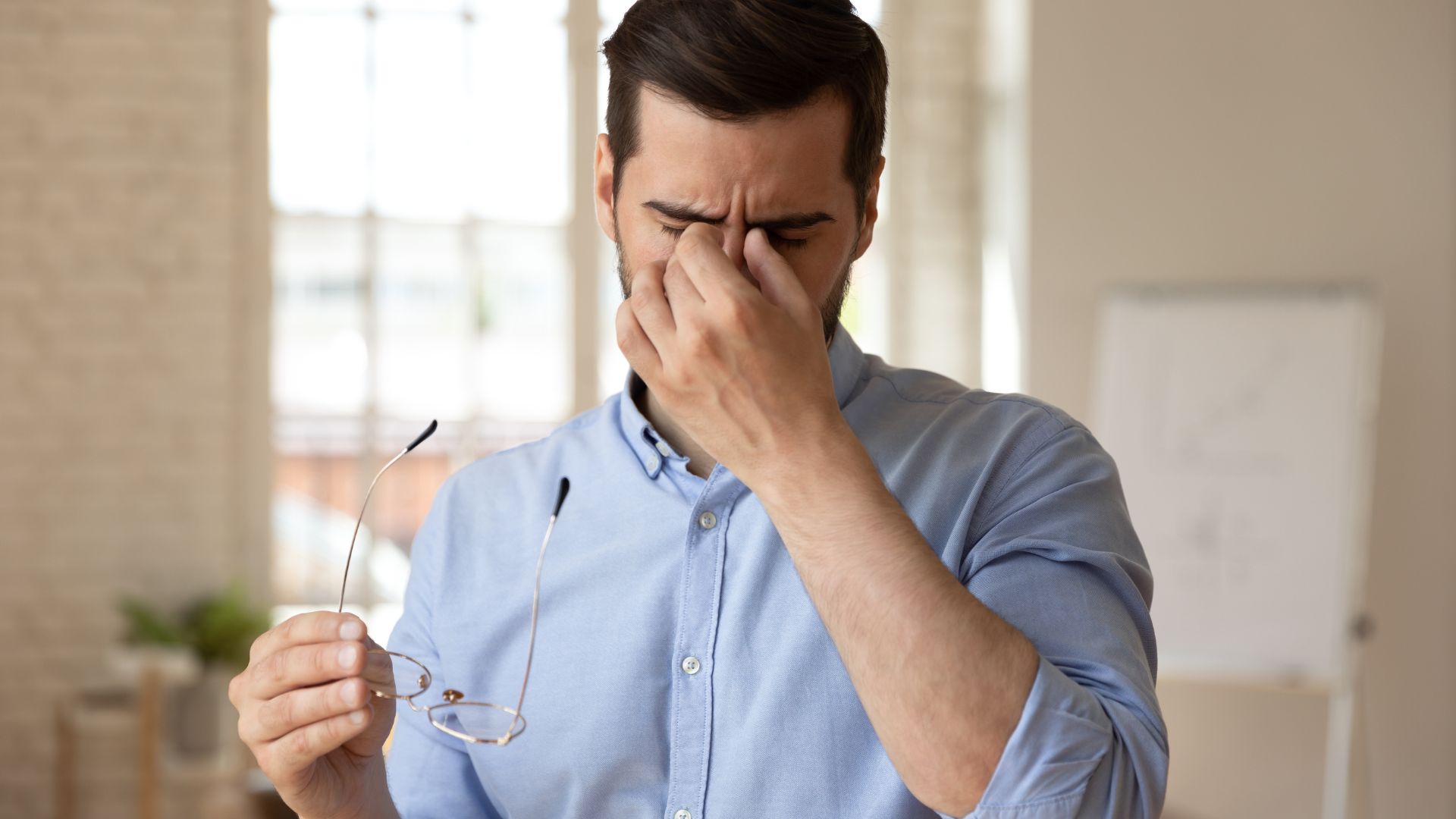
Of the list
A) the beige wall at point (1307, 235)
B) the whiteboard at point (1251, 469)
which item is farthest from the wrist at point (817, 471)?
the beige wall at point (1307, 235)

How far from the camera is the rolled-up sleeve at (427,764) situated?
128 centimetres

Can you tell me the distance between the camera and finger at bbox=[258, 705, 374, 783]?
3.29 feet

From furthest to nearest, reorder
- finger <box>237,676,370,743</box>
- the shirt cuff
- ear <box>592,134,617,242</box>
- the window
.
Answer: the window, ear <box>592,134,617,242</box>, finger <box>237,676,370,743</box>, the shirt cuff

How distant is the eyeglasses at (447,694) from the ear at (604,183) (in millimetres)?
335

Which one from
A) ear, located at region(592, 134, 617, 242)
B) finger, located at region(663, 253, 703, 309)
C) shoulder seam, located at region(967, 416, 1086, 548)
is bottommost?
shoulder seam, located at region(967, 416, 1086, 548)

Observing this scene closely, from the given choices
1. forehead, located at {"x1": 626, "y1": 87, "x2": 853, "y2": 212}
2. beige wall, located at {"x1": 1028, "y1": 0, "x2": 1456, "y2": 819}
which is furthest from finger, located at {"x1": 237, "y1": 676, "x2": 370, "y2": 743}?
beige wall, located at {"x1": 1028, "y1": 0, "x2": 1456, "y2": 819}

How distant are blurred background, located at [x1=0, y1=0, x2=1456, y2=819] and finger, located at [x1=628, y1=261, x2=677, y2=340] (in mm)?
3007

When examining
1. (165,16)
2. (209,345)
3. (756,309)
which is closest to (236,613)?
(209,345)

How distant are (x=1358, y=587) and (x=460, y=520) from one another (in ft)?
9.87

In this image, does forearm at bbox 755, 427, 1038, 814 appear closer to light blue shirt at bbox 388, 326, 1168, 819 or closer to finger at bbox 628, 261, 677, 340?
light blue shirt at bbox 388, 326, 1168, 819

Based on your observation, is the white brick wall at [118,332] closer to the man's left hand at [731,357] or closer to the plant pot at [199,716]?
the plant pot at [199,716]

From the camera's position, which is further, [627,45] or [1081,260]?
[1081,260]

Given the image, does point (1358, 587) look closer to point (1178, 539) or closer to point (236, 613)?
point (1178, 539)

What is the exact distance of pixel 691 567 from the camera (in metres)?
1.23
